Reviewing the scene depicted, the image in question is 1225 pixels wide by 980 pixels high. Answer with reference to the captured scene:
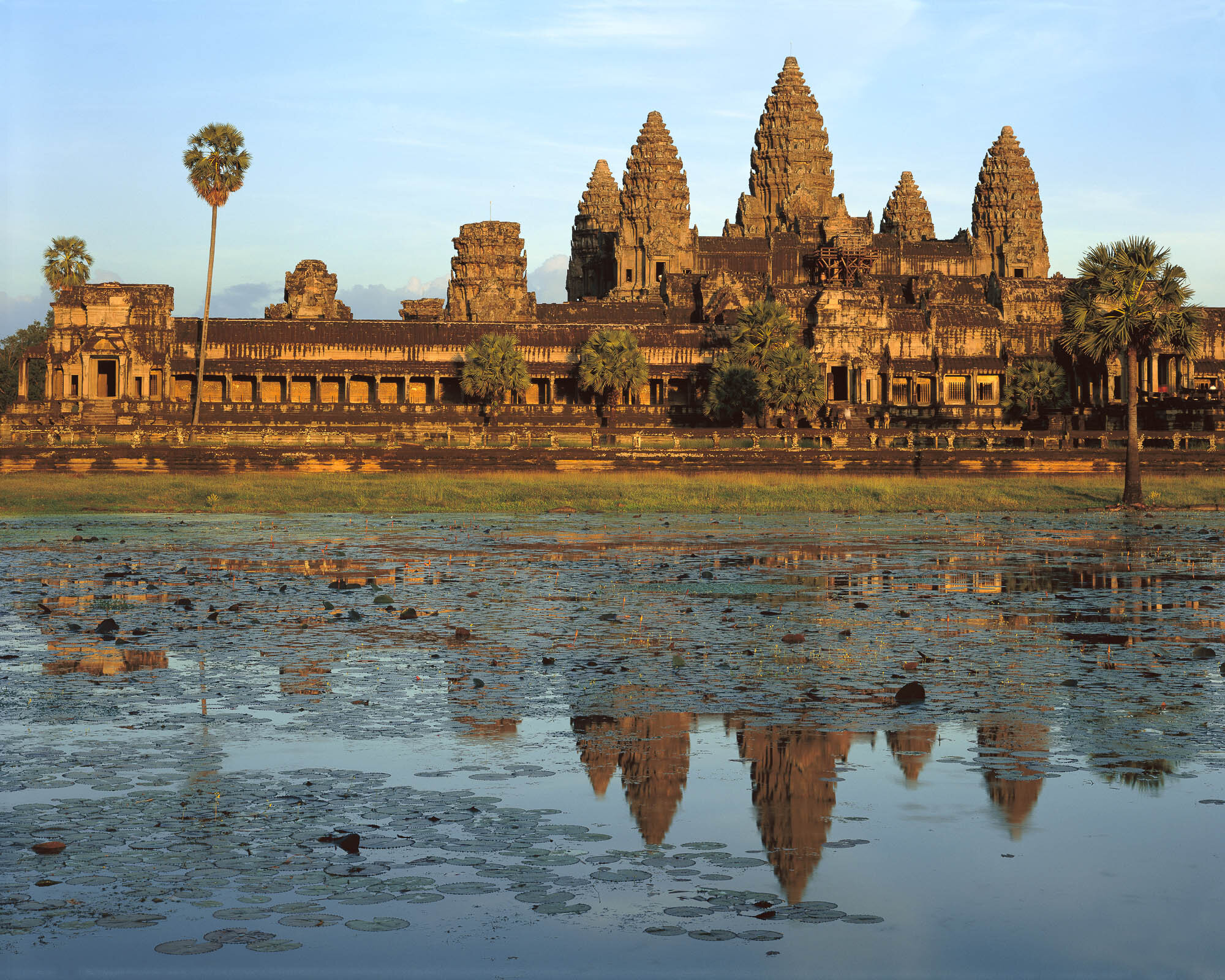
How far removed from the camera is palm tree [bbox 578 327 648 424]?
8519 centimetres

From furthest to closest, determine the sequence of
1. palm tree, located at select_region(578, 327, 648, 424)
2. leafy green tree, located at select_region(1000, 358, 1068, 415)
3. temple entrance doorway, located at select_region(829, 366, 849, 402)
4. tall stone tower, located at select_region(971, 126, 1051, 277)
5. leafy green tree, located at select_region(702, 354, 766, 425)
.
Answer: tall stone tower, located at select_region(971, 126, 1051, 277) → temple entrance doorway, located at select_region(829, 366, 849, 402) → palm tree, located at select_region(578, 327, 648, 424) → leafy green tree, located at select_region(1000, 358, 1068, 415) → leafy green tree, located at select_region(702, 354, 766, 425)

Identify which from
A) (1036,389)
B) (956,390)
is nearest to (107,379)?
(956,390)

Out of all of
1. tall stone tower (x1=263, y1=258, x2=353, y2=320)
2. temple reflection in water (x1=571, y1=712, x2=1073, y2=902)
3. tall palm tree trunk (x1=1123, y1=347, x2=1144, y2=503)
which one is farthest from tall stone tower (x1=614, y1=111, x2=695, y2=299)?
temple reflection in water (x1=571, y1=712, x2=1073, y2=902)

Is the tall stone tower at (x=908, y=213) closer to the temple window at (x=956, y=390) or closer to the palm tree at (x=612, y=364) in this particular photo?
the temple window at (x=956, y=390)

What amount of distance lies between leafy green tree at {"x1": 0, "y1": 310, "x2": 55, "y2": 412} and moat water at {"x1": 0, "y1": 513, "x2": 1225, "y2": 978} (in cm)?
8544

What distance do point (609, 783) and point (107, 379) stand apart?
295 feet

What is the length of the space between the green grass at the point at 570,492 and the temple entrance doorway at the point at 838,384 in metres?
46.8

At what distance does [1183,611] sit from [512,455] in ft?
108

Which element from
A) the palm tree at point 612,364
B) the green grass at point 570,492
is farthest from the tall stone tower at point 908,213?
the green grass at point 570,492

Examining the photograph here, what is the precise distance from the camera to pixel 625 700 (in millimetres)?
10133

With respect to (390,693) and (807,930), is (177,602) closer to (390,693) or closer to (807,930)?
(390,693)

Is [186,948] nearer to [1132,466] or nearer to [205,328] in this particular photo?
[1132,466]

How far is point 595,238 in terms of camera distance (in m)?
135

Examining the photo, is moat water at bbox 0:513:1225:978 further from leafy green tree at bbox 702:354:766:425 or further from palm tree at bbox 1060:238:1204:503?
leafy green tree at bbox 702:354:766:425
